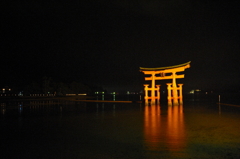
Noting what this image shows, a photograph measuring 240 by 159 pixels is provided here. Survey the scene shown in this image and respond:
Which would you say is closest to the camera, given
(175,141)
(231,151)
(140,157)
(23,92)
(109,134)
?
(140,157)

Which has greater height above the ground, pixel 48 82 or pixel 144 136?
pixel 48 82

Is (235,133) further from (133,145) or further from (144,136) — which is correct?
(133,145)

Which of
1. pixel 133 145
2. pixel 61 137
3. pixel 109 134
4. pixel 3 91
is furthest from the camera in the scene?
pixel 3 91

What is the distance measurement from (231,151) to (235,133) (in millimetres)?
2786

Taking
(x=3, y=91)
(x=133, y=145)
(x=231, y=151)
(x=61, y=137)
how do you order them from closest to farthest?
(x=231, y=151), (x=133, y=145), (x=61, y=137), (x=3, y=91)

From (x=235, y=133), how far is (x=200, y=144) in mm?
2607

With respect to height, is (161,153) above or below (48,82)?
below

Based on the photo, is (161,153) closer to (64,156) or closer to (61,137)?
(64,156)

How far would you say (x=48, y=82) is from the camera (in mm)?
56188

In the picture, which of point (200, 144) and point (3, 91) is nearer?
point (200, 144)

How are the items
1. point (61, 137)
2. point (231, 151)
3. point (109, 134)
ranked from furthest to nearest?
1. point (109, 134)
2. point (61, 137)
3. point (231, 151)

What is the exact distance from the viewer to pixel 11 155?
5.07m

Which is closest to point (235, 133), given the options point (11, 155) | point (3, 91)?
point (11, 155)

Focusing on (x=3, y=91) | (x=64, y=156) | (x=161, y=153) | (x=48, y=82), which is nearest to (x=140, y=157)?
(x=161, y=153)
